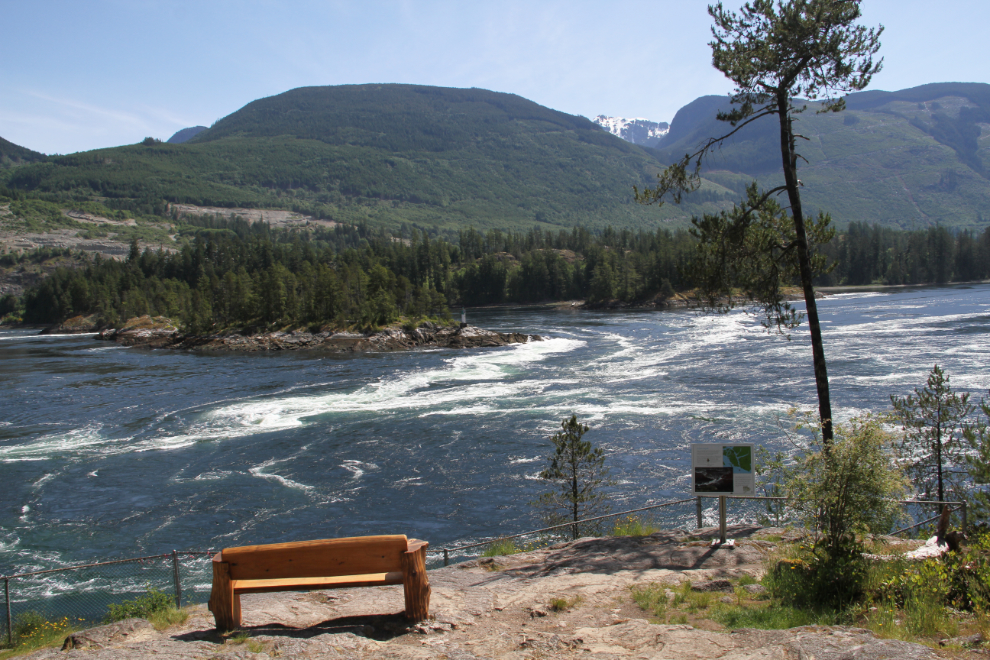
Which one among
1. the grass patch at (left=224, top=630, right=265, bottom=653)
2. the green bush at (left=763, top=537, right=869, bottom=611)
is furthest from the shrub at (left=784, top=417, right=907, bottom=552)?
the grass patch at (left=224, top=630, right=265, bottom=653)

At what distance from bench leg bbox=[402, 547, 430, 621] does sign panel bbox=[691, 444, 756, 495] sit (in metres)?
5.80

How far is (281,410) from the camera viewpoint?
39.2 metres

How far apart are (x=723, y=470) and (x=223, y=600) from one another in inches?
333

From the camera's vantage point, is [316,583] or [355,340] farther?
[355,340]

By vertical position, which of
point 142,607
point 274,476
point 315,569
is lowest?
point 274,476

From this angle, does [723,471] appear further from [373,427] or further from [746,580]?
[373,427]

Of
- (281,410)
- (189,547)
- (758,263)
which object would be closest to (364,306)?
(281,410)

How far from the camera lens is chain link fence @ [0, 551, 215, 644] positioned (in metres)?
15.5

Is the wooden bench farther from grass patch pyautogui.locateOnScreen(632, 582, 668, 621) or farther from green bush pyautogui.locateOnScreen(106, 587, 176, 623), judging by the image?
green bush pyautogui.locateOnScreen(106, 587, 176, 623)

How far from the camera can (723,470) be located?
11.7 metres

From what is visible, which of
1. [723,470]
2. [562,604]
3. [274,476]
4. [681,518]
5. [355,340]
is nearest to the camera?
[562,604]

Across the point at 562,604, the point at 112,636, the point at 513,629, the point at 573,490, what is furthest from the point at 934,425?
the point at 112,636

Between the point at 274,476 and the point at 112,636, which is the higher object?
the point at 112,636

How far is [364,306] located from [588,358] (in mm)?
39654
